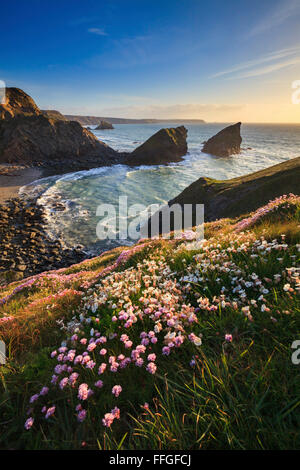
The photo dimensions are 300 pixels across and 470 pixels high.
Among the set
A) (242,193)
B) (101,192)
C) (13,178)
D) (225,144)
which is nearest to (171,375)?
(242,193)

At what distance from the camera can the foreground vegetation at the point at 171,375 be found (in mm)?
1804

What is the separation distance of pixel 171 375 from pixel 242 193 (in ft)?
67.6

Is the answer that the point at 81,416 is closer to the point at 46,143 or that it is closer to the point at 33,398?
the point at 33,398

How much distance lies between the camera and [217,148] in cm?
11038

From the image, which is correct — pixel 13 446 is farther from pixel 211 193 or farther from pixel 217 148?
pixel 217 148

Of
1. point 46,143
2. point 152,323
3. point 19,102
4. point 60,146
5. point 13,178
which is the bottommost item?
point 152,323

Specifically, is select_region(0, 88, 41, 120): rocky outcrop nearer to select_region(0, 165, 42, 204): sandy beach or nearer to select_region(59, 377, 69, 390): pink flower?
select_region(0, 165, 42, 204): sandy beach

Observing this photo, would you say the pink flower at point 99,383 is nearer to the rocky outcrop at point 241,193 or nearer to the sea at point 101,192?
the rocky outcrop at point 241,193

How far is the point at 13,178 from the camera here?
180ft

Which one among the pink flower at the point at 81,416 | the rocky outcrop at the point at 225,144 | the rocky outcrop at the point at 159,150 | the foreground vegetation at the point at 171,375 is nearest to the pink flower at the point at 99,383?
the foreground vegetation at the point at 171,375

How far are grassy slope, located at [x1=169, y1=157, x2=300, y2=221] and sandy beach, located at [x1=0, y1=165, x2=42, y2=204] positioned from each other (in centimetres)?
3662

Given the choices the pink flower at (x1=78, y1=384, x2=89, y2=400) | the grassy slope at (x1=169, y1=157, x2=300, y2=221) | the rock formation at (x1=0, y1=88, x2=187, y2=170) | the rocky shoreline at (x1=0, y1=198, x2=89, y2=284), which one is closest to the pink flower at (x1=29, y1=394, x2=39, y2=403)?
the pink flower at (x1=78, y1=384, x2=89, y2=400)
